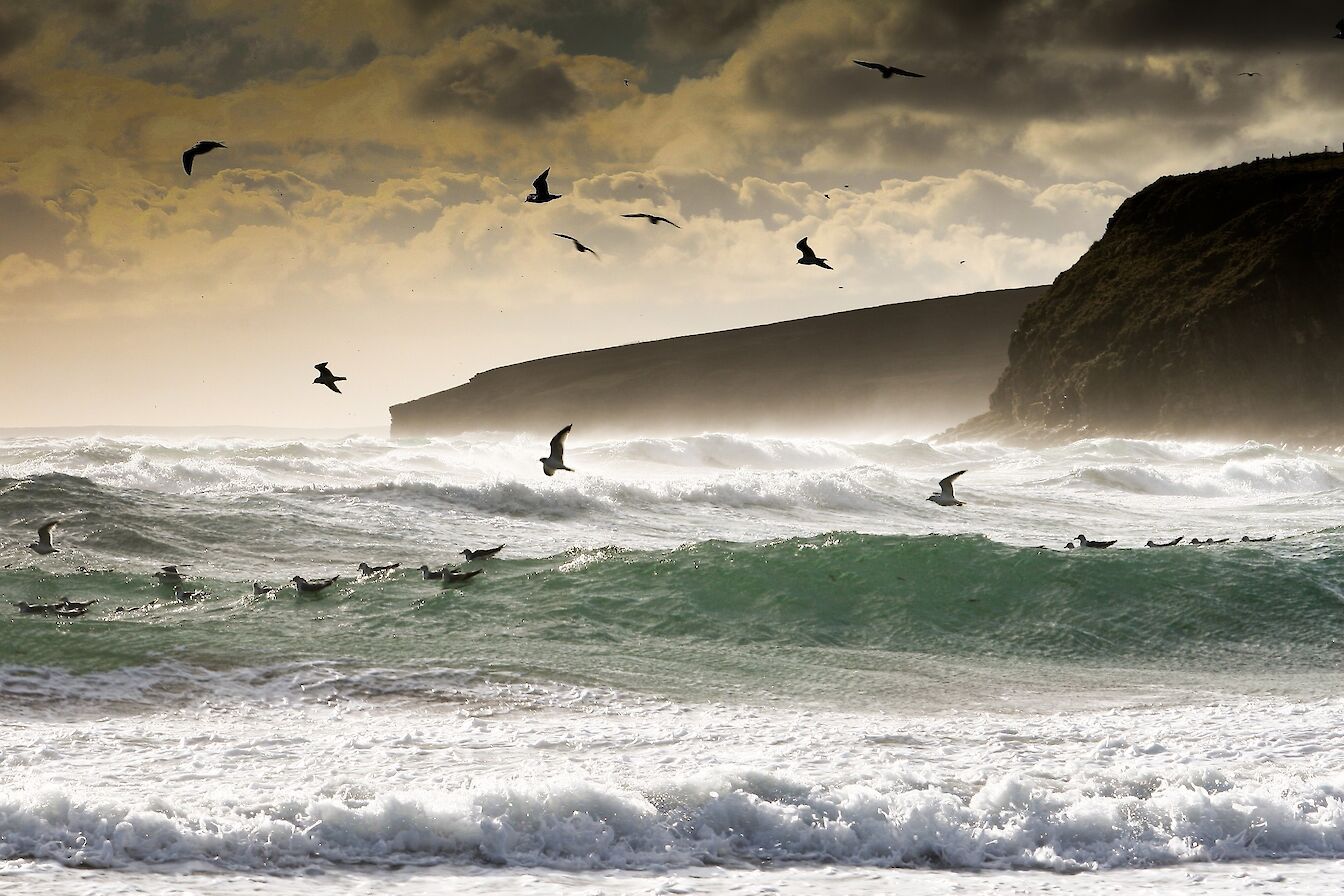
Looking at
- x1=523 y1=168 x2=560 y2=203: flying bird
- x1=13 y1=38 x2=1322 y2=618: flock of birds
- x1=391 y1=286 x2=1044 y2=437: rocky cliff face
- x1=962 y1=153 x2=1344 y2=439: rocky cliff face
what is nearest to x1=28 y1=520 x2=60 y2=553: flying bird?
x1=13 y1=38 x2=1322 y2=618: flock of birds

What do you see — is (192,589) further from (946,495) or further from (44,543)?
(946,495)

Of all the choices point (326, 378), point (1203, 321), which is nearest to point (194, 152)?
point (326, 378)

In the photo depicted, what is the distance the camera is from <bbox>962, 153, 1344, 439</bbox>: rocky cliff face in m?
62.9

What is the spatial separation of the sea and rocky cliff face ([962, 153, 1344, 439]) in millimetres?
48807

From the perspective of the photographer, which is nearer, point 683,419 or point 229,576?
point 229,576

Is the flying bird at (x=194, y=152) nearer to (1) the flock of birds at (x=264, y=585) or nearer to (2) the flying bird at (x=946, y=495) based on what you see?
(1) the flock of birds at (x=264, y=585)

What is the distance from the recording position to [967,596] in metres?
15.2

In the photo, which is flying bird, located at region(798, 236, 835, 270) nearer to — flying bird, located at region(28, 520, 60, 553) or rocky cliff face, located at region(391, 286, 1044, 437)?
flying bird, located at region(28, 520, 60, 553)

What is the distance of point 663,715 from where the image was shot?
9.67 meters

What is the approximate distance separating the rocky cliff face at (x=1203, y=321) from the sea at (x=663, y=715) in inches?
1922

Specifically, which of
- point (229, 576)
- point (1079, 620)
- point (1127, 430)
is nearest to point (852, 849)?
point (1079, 620)

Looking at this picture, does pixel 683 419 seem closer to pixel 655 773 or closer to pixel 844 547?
pixel 844 547

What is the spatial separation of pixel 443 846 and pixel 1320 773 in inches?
211

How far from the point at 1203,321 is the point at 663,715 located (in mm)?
62266
